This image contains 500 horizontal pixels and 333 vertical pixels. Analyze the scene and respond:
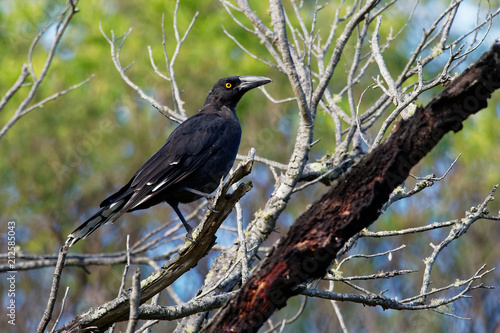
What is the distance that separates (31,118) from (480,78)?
10.5 meters

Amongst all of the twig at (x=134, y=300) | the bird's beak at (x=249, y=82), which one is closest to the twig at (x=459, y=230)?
the twig at (x=134, y=300)

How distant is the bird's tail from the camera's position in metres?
4.29

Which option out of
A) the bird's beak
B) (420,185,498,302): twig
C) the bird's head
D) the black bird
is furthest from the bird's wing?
(420,185,498,302): twig

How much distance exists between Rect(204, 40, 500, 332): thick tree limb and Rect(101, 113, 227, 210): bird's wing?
227cm

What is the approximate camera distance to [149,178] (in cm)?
477

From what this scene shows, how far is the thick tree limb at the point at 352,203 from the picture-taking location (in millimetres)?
2176

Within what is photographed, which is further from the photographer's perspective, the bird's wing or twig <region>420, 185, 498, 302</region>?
the bird's wing

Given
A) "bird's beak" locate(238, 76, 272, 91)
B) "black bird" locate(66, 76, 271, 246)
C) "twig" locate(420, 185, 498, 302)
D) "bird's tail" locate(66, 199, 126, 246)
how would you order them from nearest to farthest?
"twig" locate(420, 185, 498, 302)
"bird's tail" locate(66, 199, 126, 246)
"black bird" locate(66, 76, 271, 246)
"bird's beak" locate(238, 76, 272, 91)

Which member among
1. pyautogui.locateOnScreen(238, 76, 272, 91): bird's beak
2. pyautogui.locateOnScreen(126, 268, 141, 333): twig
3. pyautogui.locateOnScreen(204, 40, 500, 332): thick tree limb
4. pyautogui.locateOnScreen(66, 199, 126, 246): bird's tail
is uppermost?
pyautogui.locateOnScreen(238, 76, 272, 91): bird's beak

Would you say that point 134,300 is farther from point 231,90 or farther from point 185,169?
point 231,90

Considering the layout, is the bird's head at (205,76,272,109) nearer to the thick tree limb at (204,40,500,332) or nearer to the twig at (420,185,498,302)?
the twig at (420,185,498,302)

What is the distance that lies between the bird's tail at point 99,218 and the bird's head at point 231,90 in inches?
71.0

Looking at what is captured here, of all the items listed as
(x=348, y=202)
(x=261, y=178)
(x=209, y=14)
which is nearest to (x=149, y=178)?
(x=348, y=202)

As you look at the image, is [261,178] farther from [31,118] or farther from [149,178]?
[149,178]
